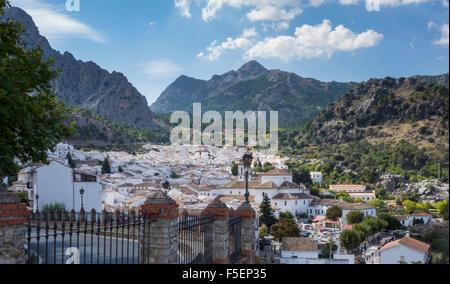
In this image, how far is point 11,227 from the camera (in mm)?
3721

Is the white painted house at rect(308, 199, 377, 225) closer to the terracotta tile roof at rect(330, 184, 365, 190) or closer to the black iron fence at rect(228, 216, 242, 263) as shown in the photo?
the terracotta tile roof at rect(330, 184, 365, 190)

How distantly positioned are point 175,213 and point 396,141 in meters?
97.5

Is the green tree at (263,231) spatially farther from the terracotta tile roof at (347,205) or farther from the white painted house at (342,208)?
the terracotta tile roof at (347,205)

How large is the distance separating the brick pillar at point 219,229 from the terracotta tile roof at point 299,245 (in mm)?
24976

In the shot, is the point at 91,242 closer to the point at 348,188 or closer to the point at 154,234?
the point at 154,234

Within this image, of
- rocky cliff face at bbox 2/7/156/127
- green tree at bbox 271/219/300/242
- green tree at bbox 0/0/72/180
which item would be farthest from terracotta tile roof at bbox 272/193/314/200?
rocky cliff face at bbox 2/7/156/127

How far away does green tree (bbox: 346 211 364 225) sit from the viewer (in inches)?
1860

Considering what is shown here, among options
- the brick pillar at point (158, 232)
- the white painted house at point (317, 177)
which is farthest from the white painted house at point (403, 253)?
the white painted house at point (317, 177)

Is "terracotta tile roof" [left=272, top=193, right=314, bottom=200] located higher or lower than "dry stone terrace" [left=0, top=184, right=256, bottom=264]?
lower

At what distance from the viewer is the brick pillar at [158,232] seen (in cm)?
521

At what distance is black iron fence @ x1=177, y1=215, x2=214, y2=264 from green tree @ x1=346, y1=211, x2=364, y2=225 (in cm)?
4401

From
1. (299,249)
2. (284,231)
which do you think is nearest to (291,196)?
(284,231)

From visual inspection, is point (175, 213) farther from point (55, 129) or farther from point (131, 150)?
point (131, 150)

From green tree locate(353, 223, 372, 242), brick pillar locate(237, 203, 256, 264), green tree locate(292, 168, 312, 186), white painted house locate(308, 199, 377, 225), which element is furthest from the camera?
green tree locate(292, 168, 312, 186)
